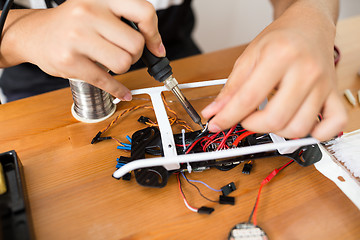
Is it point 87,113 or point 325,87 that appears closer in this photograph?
point 325,87

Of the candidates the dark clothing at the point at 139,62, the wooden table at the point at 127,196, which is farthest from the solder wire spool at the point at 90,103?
the dark clothing at the point at 139,62

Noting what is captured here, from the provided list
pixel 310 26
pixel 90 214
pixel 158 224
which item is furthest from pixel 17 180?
pixel 310 26

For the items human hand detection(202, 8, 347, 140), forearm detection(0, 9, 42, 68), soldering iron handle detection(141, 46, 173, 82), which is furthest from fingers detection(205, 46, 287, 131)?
forearm detection(0, 9, 42, 68)

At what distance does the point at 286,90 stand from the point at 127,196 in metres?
0.32

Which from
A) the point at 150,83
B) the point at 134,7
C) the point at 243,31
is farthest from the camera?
the point at 243,31

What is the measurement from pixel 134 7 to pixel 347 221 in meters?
0.50

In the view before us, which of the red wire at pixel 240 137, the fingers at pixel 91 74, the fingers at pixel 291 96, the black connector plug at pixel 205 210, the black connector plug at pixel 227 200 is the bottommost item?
the black connector plug at pixel 205 210

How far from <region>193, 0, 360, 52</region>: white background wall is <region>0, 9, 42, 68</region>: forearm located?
1419mm

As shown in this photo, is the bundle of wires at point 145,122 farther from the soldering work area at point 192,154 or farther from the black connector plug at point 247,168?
the black connector plug at point 247,168

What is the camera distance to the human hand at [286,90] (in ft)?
1.34

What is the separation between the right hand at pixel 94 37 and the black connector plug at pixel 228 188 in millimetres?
273

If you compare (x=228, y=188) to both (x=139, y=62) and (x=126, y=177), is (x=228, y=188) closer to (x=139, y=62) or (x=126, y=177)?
(x=126, y=177)

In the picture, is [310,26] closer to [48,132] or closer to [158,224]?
[158,224]

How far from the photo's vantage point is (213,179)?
52 cm
